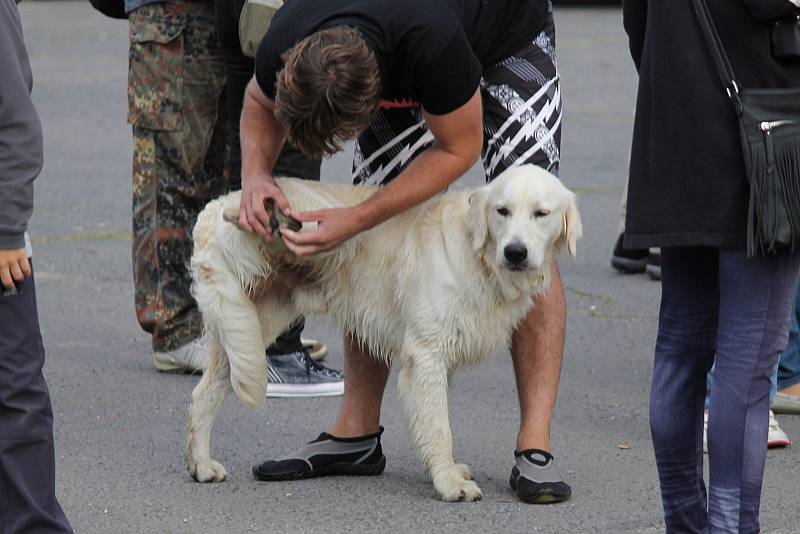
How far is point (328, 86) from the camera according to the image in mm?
3662

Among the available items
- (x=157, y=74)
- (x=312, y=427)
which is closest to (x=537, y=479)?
(x=312, y=427)

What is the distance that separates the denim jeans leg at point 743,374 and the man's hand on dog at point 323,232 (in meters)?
1.27

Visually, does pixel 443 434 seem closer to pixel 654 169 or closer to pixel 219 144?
pixel 654 169

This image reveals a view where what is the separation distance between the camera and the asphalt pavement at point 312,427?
4.14 m

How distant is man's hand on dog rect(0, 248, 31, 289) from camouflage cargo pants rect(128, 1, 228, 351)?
2395mm

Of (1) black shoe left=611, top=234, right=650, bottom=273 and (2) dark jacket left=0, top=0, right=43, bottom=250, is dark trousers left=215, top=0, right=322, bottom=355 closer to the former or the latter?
(2) dark jacket left=0, top=0, right=43, bottom=250

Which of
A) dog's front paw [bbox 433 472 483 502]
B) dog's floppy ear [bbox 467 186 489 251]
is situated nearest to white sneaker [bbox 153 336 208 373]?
dog's front paw [bbox 433 472 483 502]

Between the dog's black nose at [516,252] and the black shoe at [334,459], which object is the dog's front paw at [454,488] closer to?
the black shoe at [334,459]

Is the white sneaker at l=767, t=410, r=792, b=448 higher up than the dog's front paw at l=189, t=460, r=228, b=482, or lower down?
higher up

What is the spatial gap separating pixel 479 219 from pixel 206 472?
1.24m

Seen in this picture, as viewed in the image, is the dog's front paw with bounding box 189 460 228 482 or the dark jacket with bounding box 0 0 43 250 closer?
the dark jacket with bounding box 0 0 43 250

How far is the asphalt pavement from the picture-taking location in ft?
13.6

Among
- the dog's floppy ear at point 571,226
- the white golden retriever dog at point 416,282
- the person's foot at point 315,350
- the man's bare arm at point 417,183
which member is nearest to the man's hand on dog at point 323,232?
the man's bare arm at point 417,183

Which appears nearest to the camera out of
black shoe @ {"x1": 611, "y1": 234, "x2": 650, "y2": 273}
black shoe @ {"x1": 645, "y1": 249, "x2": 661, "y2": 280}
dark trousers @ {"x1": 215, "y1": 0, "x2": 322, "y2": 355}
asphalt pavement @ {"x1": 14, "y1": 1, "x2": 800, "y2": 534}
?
asphalt pavement @ {"x1": 14, "y1": 1, "x2": 800, "y2": 534}
